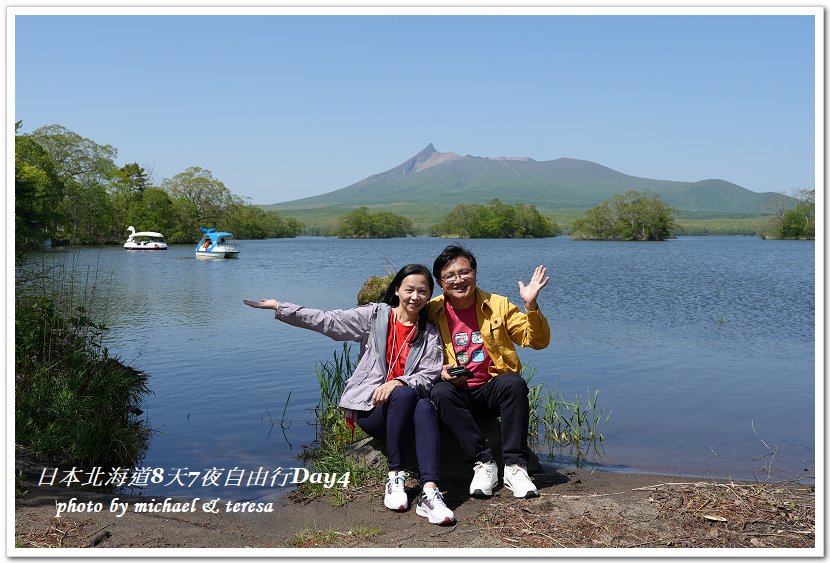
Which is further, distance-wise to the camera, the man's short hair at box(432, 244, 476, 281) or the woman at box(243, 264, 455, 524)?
the man's short hair at box(432, 244, 476, 281)

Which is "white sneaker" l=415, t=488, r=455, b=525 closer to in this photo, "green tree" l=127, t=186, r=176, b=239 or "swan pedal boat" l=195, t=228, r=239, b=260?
"swan pedal boat" l=195, t=228, r=239, b=260

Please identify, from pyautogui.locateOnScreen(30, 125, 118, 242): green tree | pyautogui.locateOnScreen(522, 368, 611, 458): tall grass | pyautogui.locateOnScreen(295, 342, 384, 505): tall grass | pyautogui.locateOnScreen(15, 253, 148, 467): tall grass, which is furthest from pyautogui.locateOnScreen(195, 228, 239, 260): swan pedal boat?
pyautogui.locateOnScreen(522, 368, 611, 458): tall grass

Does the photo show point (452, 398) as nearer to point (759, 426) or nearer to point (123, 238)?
point (759, 426)

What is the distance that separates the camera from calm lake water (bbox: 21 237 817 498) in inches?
310

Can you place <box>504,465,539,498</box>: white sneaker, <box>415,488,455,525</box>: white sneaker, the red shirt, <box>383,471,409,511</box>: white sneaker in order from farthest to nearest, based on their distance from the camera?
the red shirt
<box>504,465,539,498</box>: white sneaker
<box>383,471,409,511</box>: white sneaker
<box>415,488,455,525</box>: white sneaker

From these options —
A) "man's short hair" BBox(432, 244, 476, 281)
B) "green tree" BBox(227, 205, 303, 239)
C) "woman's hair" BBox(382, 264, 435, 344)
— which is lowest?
"woman's hair" BBox(382, 264, 435, 344)

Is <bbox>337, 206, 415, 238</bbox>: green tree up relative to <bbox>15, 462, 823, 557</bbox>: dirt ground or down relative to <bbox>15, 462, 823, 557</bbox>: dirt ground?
up

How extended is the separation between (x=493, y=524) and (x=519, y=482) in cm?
54

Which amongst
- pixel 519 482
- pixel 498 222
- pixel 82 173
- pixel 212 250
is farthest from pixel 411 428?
pixel 498 222

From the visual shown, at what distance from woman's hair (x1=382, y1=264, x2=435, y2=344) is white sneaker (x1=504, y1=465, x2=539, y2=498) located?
1136 millimetres

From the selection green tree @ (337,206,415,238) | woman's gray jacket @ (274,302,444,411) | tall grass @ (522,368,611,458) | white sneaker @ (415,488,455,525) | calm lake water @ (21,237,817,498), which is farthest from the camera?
green tree @ (337,206,415,238)

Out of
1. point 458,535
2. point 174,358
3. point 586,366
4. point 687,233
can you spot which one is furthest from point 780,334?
point 687,233

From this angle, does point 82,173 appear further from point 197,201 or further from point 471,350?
point 471,350

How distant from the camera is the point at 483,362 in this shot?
18.0 feet
